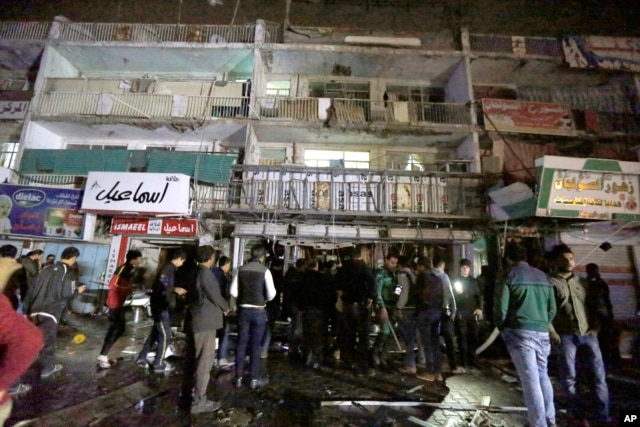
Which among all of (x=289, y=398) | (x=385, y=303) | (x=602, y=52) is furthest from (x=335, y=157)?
(x=602, y=52)

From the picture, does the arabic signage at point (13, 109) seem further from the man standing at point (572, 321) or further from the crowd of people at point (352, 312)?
the man standing at point (572, 321)

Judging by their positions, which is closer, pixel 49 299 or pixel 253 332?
pixel 49 299

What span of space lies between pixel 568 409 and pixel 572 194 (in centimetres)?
617

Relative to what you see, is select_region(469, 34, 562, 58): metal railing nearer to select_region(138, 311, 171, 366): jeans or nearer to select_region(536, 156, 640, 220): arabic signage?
select_region(536, 156, 640, 220): arabic signage

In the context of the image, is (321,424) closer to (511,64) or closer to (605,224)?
(605,224)

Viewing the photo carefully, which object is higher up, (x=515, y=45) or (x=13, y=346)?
(x=515, y=45)

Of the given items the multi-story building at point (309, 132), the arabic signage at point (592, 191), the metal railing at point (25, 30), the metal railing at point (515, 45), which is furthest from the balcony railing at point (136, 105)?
the arabic signage at point (592, 191)

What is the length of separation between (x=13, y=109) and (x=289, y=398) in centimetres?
1572

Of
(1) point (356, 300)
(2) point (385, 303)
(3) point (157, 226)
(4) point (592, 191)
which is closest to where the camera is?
(1) point (356, 300)

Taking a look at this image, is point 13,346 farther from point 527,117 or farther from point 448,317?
point 527,117

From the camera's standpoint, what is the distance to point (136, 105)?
1187cm

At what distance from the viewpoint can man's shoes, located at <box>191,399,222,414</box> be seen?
3.67m

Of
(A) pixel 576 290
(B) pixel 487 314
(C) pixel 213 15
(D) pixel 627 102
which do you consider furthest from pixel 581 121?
(C) pixel 213 15

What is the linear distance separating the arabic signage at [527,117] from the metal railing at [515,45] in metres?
2.58
